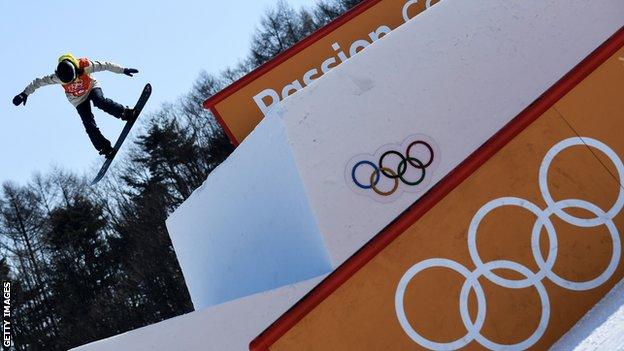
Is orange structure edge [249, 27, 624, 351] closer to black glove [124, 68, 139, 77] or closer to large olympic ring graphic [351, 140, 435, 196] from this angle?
large olympic ring graphic [351, 140, 435, 196]

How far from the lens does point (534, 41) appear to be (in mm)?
7824

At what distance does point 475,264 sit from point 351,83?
2.45 meters

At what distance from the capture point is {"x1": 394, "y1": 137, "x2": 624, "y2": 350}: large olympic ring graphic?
5.44 meters

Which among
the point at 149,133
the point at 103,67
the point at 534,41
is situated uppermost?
the point at 149,133

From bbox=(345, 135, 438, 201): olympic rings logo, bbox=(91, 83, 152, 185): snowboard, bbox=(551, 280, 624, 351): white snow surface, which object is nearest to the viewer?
bbox=(551, 280, 624, 351): white snow surface

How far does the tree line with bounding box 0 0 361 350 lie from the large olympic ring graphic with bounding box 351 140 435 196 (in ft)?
91.2

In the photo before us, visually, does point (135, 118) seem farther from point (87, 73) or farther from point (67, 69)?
point (67, 69)

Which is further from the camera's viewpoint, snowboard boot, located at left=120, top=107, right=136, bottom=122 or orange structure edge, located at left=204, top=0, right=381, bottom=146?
orange structure edge, located at left=204, top=0, right=381, bottom=146

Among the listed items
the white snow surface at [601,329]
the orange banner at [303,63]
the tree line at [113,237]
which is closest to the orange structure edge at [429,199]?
the white snow surface at [601,329]

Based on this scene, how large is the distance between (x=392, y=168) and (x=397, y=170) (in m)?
0.06

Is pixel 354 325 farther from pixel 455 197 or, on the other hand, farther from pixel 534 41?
pixel 534 41

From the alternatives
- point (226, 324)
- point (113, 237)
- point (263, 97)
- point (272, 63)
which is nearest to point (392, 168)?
point (226, 324)

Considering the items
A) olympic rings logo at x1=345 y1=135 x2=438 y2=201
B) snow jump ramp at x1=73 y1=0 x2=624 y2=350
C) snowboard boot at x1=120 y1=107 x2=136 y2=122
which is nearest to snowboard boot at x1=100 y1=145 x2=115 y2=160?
snowboard boot at x1=120 y1=107 x2=136 y2=122

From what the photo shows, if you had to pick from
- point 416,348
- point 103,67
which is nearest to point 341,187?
point 416,348
